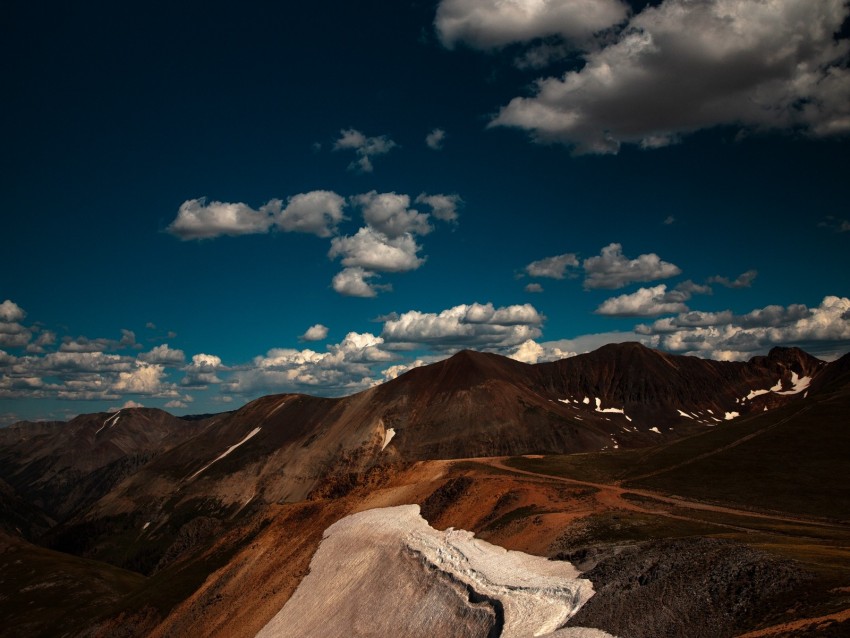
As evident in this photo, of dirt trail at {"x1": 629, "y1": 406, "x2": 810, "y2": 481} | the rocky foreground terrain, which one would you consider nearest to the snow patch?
the rocky foreground terrain

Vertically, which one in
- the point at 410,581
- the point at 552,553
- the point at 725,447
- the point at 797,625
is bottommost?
the point at 725,447

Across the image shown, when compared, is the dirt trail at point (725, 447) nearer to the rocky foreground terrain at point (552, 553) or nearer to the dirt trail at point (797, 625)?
the rocky foreground terrain at point (552, 553)

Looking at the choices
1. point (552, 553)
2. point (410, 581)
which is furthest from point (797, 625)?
point (410, 581)

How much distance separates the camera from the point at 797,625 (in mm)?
23062

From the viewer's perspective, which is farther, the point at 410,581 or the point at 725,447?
the point at 725,447

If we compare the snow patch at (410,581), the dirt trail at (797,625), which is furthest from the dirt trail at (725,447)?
the dirt trail at (797,625)

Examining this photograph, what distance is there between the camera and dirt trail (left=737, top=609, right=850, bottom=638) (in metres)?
22.4

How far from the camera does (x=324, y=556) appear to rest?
68.9 metres

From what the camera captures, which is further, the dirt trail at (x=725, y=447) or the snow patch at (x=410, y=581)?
the dirt trail at (x=725, y=447)

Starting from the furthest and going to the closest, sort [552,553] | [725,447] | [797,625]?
[725,447] < [552,553] < [797,625]

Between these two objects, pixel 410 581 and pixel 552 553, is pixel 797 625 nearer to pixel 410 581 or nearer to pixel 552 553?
pixel 552 553

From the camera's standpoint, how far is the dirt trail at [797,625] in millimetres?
22422

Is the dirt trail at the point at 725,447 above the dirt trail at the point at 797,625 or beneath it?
beneath

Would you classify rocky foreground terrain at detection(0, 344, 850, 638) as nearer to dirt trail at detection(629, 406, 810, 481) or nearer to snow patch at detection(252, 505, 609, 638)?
snow patch at detection(252, 505, 609, 638)
